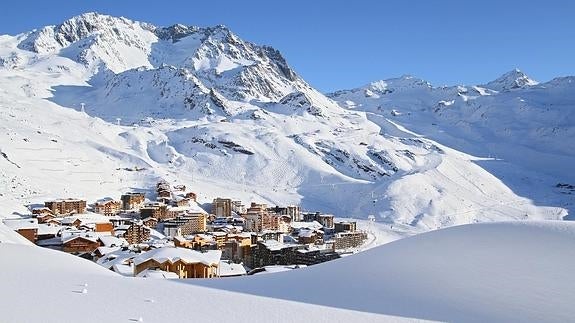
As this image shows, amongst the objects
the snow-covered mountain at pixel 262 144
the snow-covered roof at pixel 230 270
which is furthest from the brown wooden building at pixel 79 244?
the snow-covered mountain at pixel 262 144

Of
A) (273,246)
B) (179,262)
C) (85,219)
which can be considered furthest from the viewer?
(85,219)

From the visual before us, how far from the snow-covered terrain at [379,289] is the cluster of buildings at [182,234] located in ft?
43.8

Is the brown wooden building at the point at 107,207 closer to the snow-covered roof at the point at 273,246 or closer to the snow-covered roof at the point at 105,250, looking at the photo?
the snow-covered roof at the point at 273,246

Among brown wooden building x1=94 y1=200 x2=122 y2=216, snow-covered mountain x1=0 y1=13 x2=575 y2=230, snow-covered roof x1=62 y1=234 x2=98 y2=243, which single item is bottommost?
snow-covered roof x1=62 y1=234 x2=98 y2=243

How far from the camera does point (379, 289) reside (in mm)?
9711

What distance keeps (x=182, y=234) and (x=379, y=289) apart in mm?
43994

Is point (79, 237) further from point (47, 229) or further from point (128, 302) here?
point (128, 302)

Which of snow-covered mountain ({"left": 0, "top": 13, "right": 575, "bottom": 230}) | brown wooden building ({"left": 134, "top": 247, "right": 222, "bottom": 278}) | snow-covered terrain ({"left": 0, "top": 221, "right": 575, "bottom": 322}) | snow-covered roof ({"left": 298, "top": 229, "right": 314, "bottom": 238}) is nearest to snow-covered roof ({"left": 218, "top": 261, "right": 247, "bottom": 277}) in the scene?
brown wooden building ({"left": 134, "top": 247, "right": 222, "bottom": 278})

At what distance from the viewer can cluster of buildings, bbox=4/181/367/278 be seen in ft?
95.5

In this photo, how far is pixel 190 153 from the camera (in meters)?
97.2

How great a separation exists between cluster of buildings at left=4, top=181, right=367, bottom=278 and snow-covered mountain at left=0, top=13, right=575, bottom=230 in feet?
21.4

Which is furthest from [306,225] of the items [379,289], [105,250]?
[379,289]

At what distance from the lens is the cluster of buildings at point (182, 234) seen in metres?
29.1

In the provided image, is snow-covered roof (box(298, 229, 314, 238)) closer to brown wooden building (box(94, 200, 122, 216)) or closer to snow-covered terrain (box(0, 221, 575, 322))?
brown wooden building (box(94, 200, 122, 216))
